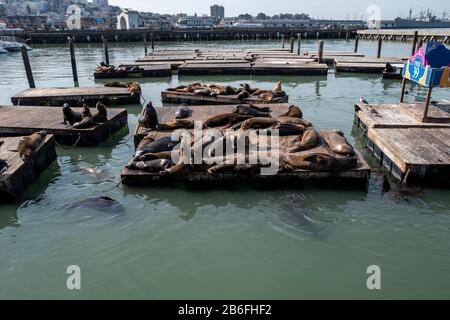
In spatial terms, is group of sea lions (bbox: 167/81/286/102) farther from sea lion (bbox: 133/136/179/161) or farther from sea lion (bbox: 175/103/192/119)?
sea lion (bbox: 133/136/179/161)

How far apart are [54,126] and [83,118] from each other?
86cm

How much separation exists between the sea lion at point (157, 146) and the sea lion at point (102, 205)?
1.36 m

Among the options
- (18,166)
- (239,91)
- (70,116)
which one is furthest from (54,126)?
(239,91)

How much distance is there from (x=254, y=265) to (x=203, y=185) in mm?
2723

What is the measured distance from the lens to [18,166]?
765 cm

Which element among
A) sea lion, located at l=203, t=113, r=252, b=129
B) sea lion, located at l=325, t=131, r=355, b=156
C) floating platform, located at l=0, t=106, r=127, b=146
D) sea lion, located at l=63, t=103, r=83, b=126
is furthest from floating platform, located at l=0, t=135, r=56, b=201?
sea lion, located at l=325, t=131, r=355, b=156

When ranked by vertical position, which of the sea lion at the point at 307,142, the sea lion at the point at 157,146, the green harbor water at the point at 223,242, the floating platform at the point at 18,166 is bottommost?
the green harbor water at the point at 223,242

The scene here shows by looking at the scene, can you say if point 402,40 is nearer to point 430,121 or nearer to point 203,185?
point 430,121

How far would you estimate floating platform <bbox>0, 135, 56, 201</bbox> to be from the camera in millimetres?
7215

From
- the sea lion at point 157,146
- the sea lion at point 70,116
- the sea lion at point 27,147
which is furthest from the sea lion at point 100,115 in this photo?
the sea lion at point 157,146

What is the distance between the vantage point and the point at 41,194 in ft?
25.4

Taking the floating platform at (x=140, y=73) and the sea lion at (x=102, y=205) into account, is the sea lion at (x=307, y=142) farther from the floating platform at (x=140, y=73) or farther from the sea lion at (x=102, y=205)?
the floating platform at (x=140, y=73)

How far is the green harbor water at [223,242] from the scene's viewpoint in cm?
510
